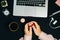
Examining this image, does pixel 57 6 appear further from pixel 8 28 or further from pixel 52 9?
pixel 8 28

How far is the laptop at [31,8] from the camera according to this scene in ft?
2.82

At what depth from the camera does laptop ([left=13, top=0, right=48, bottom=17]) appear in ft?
2.82

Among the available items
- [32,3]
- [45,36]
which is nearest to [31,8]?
[32,3]

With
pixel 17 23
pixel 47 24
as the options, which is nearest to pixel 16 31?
pixel 17 23

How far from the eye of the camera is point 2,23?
0.87 metres

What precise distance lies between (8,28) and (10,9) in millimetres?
96

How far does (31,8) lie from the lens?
34.1 inches

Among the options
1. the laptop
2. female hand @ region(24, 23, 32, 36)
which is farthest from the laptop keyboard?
female hand @ region(24, 23, 32, 36)

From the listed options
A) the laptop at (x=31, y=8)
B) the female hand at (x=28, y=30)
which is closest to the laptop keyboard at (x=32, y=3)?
the laptop at (x=31, y=8)

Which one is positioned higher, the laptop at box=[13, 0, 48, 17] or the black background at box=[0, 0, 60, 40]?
the laptop at box=[13, 0, 48, 17]

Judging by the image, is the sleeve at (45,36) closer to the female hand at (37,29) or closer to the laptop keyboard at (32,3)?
the female hand at (37,29)

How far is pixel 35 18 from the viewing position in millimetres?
863

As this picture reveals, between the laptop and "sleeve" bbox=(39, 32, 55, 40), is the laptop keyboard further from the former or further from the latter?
"sleeve" bbox=(39, 32, 55, 40)

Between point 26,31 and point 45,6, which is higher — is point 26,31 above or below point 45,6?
below
